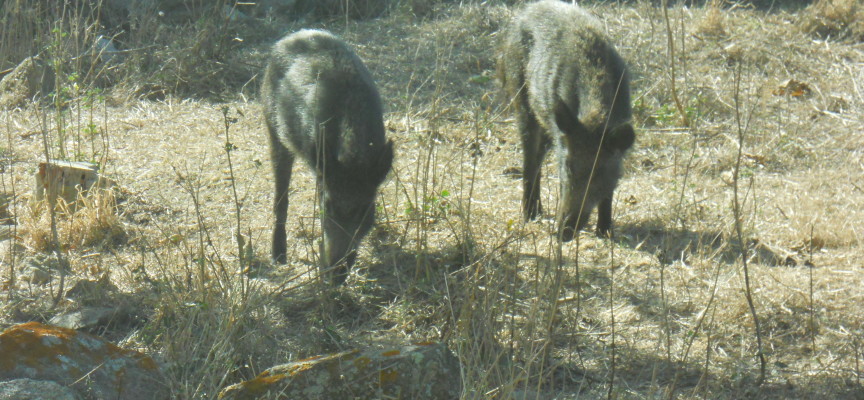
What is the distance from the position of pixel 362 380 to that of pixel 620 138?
3100 mm

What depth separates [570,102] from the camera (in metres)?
7.31

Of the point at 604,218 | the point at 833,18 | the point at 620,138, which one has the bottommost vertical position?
the point at 604,218

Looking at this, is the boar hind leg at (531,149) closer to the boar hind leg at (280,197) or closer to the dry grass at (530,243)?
the dry grass at (530,243)

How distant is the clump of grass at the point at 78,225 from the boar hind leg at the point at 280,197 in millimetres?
1138

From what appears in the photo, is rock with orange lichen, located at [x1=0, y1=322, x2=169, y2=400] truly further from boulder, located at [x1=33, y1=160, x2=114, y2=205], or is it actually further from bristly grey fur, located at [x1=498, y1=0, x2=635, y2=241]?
bristly grey fur, located at [x1=498, y1=0, x2=635, y2=241]

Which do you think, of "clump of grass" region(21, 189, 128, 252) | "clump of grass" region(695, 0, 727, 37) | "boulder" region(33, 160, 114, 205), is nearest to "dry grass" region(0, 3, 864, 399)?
"clump of grass" region(695, 0, 727, 37)

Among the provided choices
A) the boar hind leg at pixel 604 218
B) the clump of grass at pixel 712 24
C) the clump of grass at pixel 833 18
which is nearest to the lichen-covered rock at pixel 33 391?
the boar hind leg at pixel 604 218

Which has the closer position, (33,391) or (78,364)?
(33,391)

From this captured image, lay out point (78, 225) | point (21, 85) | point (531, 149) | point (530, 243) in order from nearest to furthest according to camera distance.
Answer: point (78, 225), point (530, 243), point (531, 149), point (21, 85)

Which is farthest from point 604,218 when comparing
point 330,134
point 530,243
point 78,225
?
point 78,225

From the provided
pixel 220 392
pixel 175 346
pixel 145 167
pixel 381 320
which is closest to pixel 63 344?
pixel 175 346

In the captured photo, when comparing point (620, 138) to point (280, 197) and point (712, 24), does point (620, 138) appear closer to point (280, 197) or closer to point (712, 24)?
point (280, 197)

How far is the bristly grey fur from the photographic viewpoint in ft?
22.4

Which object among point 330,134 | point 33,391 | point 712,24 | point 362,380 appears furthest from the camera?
point 712,24
